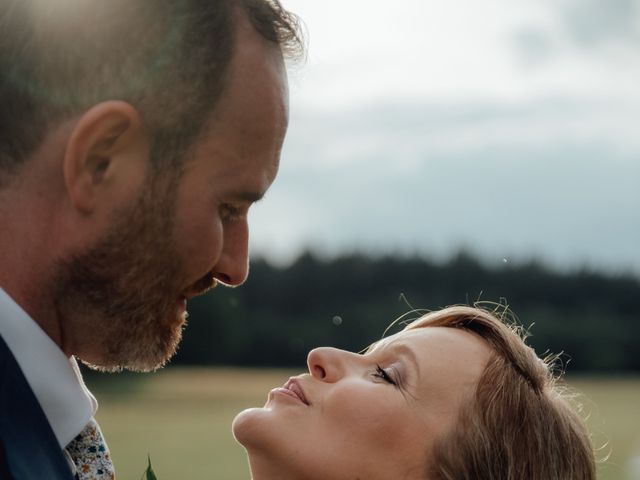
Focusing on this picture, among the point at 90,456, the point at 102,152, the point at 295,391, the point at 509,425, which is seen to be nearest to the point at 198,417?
the point at 509,425

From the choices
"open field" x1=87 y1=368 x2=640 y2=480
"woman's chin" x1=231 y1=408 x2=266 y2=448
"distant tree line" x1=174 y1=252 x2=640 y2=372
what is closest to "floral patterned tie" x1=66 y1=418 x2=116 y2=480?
"woman's chin" x1=231 y1=408 x2=266 y2=448

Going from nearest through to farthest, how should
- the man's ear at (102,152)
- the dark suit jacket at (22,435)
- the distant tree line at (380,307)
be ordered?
the dark suit jacket at (22,435) < the man's ear at (102,152) < the distant tree line at (380,307)

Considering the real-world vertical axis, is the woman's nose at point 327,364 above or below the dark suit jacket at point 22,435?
below

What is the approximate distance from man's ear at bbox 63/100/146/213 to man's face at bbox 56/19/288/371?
83 mm

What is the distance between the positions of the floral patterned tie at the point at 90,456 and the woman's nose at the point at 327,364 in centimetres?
73

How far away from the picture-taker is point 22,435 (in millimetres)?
2262

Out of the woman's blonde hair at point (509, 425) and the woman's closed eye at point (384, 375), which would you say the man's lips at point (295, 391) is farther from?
the woman's blonde hair at point (509, 425)

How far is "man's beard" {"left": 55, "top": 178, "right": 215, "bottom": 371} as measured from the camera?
258 cm

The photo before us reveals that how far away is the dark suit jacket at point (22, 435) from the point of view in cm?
220

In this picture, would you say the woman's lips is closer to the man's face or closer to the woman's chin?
the woman's chin

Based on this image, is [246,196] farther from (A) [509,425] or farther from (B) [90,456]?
(A) [509,425]

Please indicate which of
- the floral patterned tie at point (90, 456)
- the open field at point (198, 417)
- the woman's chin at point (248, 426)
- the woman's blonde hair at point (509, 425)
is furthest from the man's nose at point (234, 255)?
the open field at point (198, 417)

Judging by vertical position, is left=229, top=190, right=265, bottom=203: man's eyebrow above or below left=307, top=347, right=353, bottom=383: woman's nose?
above

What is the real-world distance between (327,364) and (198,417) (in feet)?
81.9
